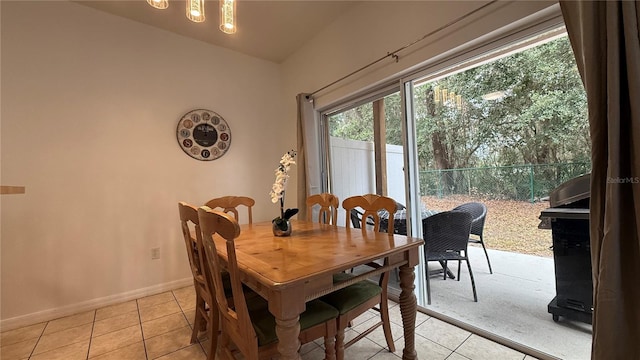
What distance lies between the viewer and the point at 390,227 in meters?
1.70

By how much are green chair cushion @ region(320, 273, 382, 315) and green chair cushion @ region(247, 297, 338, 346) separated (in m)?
0.06

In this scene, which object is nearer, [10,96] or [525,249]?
[525,249]

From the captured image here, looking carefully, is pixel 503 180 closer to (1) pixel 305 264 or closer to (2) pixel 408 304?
(2) pixel 408 304

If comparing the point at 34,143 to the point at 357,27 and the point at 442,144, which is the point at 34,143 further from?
the point at 442,144

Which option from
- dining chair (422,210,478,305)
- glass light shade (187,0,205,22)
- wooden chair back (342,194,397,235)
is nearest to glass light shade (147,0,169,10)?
glass light shade (187,0,205,22)

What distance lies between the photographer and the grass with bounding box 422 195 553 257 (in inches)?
65.4

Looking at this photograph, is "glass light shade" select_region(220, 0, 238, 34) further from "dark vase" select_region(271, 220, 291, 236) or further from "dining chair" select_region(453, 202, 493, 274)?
"dining chair" select_region(453, 202, 493, 274)

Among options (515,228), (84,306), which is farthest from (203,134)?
(515,228)

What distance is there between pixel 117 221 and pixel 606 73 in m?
3.65

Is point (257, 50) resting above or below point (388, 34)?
above

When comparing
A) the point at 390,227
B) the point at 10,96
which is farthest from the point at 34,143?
the point at 390,227

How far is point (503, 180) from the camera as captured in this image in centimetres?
176

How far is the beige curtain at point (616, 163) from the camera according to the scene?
3.22ft

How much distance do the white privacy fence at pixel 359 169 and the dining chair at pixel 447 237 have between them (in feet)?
1.08
